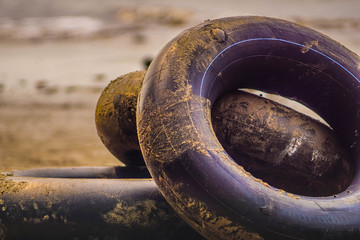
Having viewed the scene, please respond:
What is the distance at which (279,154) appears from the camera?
3002 millimetres

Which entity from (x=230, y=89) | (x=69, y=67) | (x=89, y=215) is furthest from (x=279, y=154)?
(x=69, y=67)

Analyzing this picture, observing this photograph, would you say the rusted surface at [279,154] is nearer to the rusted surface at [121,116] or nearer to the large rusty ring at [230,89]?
the large rusty ring at [230,89]

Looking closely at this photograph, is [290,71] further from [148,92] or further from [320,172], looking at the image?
[148,92]

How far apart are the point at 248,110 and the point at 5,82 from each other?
31.4ft

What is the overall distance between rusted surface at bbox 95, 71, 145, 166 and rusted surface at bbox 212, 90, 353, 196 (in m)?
0.61

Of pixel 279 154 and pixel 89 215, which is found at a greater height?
pixel 279 154

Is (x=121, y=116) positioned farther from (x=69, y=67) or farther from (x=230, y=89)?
(x=69, y=67)

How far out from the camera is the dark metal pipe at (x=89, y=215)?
2674 millimetres

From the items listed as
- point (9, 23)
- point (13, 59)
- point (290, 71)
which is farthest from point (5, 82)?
point (290, 71)

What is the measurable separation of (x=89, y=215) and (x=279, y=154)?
1228mm

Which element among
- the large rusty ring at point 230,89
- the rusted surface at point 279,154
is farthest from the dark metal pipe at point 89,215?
the rusted surface at point 279,154

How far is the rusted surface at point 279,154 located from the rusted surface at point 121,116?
2.00ft

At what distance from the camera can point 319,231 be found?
2197mm

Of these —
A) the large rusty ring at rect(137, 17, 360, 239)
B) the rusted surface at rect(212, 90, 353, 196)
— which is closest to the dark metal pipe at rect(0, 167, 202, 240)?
the large rusty ring at rect(137, 17, 360, 239)
